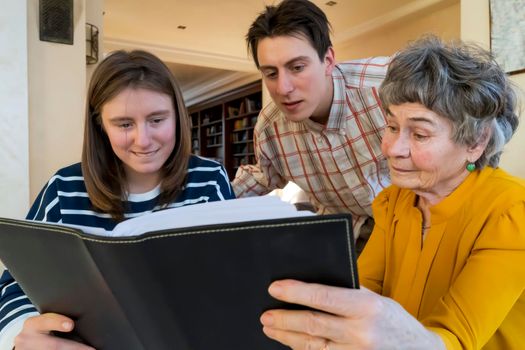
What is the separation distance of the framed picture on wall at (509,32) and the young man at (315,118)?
169 cm

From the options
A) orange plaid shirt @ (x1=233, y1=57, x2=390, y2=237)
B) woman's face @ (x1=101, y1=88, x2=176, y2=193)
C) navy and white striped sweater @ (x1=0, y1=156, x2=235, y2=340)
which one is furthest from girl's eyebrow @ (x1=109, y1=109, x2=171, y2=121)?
orange plaid shirt @ (x1=233, y1=57, x2=390, y2=237)

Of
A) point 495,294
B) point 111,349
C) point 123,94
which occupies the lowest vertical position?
point 111,349

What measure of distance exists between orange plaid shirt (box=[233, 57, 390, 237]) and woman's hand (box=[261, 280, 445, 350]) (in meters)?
1.23

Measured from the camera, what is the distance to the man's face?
164cm

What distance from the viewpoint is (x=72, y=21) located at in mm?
3029

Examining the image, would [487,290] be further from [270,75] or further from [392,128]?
[270,75]

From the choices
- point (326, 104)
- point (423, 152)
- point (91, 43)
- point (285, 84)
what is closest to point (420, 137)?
point (423, 152)

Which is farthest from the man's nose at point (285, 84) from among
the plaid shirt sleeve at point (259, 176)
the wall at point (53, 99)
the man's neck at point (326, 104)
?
the wall at point (53, 99)

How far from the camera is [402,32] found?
5.67 m

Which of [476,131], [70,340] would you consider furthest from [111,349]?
[476,131]

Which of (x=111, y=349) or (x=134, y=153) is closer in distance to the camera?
(x=111, y=349)

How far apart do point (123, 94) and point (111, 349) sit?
0.61 metres

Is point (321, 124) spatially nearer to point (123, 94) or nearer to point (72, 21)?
point (123, 94)

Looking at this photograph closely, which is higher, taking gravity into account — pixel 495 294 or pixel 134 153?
pixel 134 153
